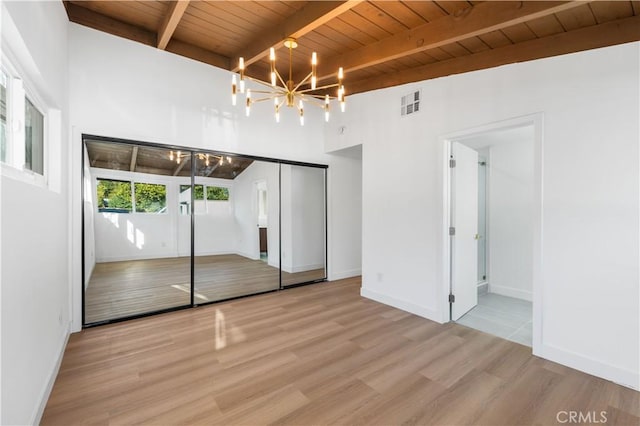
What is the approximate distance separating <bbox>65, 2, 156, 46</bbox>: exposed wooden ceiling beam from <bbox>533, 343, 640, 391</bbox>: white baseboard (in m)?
5.62

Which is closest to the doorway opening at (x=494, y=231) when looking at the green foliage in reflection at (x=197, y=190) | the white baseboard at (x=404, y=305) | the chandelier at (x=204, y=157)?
the white baseboard at (x=404, y=305)

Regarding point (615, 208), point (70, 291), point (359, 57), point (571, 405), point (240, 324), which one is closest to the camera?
point (571, 405)

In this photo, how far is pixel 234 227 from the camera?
15.2 feet

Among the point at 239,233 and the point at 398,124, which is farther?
the point at 239,233

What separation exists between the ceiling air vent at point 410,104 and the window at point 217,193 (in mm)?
2877

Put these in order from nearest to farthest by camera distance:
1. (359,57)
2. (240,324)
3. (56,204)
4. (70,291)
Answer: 1. (56,204)
2. (70,291)
3. (240,324)
4. (359,57)

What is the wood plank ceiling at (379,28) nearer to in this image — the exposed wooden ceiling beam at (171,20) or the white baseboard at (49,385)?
the exposed wooden ceiling beam at (171,20)

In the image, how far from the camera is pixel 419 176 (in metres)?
3.72

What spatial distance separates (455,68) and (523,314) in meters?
3.34

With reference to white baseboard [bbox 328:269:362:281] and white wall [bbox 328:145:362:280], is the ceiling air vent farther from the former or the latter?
white baseboard [bbox 328:269:362:281]

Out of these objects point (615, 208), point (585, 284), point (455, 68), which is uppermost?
point (455, 68)

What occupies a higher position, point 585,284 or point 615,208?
point 615,208

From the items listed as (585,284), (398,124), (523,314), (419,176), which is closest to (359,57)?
(398,124)

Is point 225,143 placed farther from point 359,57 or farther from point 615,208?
point 615,208
